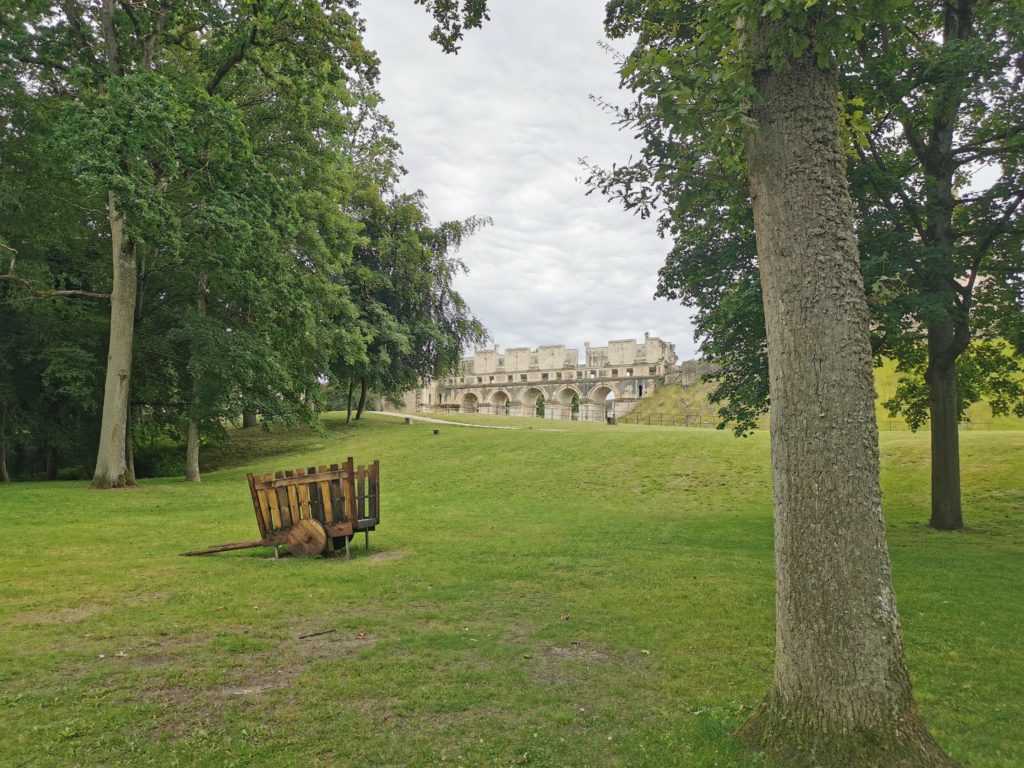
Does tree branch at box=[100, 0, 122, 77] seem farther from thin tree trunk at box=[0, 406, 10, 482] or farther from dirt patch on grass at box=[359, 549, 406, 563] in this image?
dirt patch on grass at box=[359, 549, 406, 563]

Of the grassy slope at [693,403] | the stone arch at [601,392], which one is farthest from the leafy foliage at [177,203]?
the stone arch at [601,392]

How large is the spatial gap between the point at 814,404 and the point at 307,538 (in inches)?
328

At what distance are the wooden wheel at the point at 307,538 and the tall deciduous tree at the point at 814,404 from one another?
24.4 feet

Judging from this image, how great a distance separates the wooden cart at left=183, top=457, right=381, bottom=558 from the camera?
9.77 metres

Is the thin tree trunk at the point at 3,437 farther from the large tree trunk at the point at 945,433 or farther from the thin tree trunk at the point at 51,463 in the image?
the large tree trunk at the point at 945,433

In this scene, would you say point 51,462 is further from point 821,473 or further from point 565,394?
point 565,394

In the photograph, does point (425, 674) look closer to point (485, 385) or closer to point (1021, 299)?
point (1021, 299)

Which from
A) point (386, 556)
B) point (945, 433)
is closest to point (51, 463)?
point (386, 556)

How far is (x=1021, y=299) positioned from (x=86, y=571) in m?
17.5

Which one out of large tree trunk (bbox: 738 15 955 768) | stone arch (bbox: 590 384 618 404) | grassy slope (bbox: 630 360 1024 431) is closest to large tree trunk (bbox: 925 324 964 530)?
large tree trunk (bbox: 738 15 955 768)

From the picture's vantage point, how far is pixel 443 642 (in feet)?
19.1

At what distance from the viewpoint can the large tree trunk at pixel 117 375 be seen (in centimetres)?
1791

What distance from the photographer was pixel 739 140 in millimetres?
4512

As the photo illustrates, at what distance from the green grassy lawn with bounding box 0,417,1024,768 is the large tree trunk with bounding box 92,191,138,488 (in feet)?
12.6
